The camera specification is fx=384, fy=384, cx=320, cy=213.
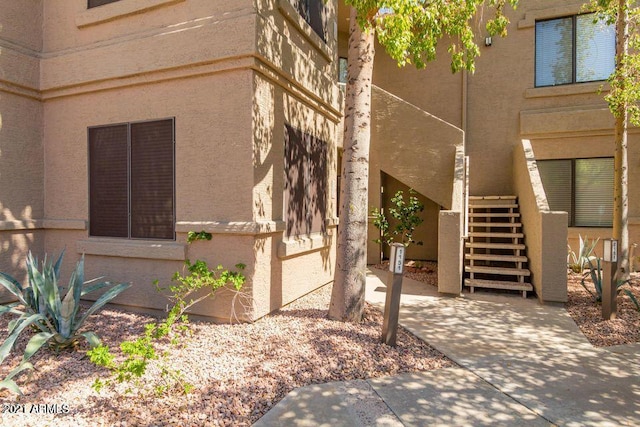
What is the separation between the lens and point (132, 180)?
553cm

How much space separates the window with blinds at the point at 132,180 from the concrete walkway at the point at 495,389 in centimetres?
336

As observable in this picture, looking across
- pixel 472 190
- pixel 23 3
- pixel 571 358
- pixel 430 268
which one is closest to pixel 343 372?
pixel 571 358

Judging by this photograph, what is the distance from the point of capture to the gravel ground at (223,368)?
2.97 m

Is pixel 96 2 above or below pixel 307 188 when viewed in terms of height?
above

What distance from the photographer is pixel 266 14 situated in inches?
203

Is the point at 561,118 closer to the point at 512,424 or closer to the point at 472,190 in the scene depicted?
the point at 472,190

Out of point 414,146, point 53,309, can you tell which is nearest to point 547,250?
point 414,146

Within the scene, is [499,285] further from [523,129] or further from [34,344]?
[34,344]

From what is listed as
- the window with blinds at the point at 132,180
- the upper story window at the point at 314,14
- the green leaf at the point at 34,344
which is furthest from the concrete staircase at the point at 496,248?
the green leaf at the point at 34,344

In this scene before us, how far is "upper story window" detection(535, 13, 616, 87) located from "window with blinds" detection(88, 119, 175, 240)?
30.1 ft

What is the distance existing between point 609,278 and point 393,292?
11.0ft

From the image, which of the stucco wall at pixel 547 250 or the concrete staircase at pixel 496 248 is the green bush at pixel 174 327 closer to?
the concrete staircase at pixel 496 248

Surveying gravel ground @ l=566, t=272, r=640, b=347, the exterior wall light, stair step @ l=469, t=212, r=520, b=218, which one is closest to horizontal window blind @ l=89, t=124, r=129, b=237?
gravel ground @ l=566, t=272, r=640, b=347

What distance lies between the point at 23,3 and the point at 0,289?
4.42m
